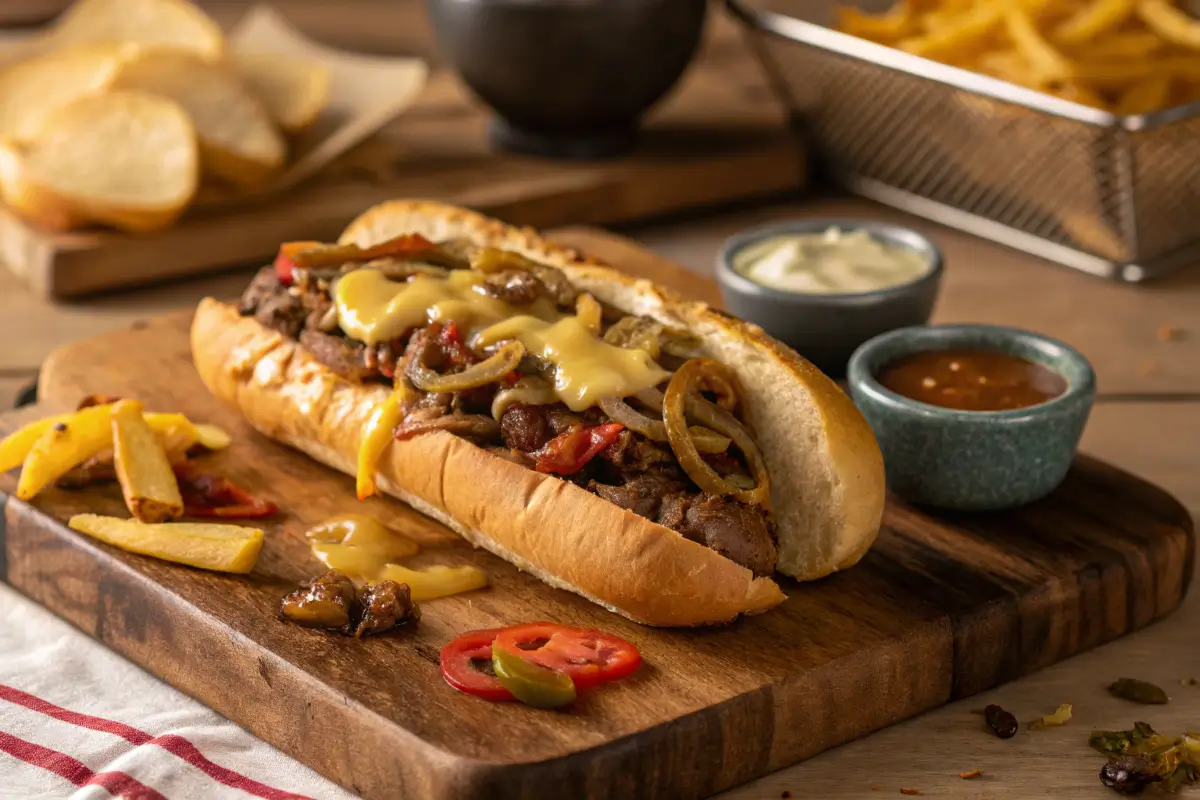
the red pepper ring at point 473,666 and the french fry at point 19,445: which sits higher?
the french fry at point 19,445

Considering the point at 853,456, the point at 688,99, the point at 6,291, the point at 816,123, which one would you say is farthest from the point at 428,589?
the point at 688,99

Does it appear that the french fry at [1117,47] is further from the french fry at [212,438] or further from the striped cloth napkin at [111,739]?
the striped cloth napkin at [111,739]

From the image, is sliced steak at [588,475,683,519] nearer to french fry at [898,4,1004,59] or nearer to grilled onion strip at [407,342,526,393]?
grilled onion strip at [407,342,526,393]

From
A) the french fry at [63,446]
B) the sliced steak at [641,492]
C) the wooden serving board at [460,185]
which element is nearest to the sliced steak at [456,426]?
the sliced steak at [641,492]

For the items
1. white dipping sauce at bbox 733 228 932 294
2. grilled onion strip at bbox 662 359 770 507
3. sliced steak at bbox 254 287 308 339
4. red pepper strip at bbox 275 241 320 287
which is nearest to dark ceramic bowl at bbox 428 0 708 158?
white dipping sauce at bbox 733 228 932 294

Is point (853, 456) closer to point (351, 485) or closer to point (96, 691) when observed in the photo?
point (351, 485)

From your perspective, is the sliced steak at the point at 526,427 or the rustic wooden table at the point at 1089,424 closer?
the rustic wooden table at the point at 1089,424
